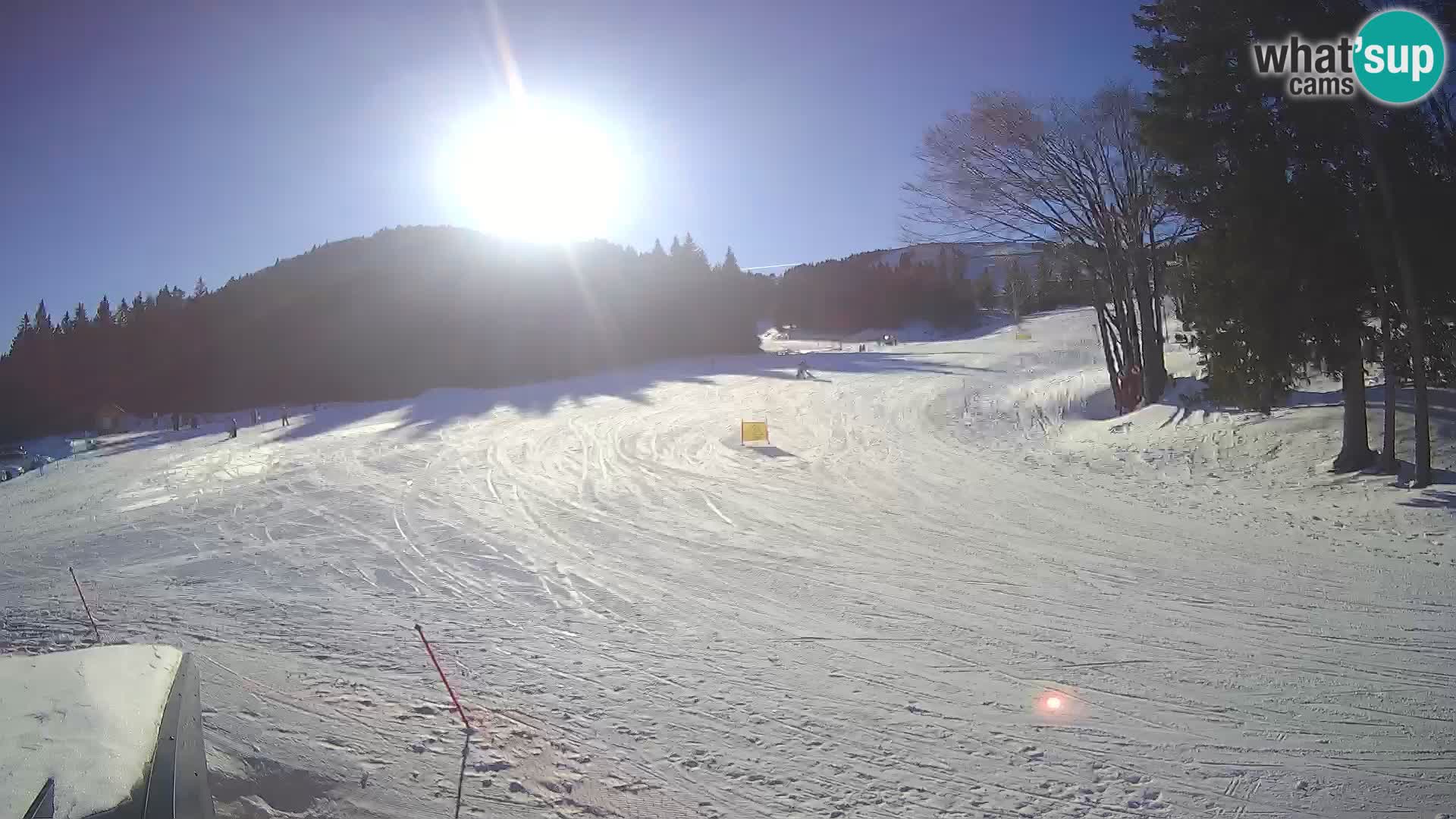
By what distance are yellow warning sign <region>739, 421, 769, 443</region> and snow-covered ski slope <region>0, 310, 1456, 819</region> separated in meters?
3.15

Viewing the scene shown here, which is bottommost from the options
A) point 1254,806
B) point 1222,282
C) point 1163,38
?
point 1254,806

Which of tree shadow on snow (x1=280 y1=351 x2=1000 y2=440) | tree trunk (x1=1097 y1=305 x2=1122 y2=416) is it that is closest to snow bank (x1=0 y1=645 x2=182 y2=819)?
tree trunk (x1=1097 y1=305 x2=1122 y2=416)

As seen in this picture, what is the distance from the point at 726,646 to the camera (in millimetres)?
7098

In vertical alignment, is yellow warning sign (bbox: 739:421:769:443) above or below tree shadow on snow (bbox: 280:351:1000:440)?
below

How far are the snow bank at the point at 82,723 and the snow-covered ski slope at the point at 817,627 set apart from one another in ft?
5.32

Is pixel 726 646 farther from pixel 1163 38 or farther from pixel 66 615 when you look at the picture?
pixel 1163 38

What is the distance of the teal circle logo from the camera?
9.81 metres

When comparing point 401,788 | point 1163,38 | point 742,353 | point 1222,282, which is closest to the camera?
point 401,788

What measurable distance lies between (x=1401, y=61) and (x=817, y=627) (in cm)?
1091

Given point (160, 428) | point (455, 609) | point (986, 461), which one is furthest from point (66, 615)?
point (160, 428)

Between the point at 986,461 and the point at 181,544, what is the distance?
49.4 feet

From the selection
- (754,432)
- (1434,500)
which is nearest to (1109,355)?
(754,432)

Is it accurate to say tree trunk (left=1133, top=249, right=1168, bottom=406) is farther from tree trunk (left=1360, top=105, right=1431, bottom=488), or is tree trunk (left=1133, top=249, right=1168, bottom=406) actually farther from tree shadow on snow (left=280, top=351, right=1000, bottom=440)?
tree shadow on snow (left=280, top=351, right=1000, bottom=440)

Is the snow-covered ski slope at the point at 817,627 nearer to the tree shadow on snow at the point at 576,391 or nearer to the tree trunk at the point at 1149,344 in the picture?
the tree trunk at the point at 1149,344
